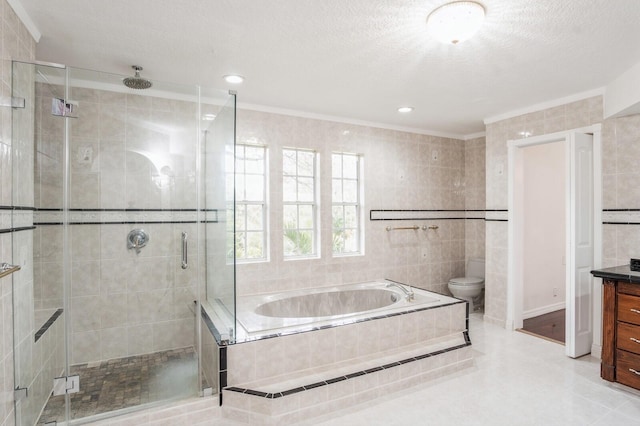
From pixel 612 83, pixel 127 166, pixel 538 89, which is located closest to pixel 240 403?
pixel 127 166

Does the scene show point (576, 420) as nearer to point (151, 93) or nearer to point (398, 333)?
point (398, 333)

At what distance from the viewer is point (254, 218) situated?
3891mm

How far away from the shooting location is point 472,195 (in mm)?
5176

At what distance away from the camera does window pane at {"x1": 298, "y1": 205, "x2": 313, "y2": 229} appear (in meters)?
4.14

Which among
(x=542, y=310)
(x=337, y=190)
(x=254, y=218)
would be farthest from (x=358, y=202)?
(x=542, y=310)

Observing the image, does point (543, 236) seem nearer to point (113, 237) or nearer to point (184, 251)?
point (184, 251)

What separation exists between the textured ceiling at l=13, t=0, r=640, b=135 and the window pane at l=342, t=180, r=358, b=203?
1168 mm

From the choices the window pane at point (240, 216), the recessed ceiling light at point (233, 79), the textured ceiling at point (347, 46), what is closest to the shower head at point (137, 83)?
the textured ceiling at point (347, 46)

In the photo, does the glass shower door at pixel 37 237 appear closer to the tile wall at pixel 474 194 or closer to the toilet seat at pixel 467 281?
the toilet seat at pixel 467 281

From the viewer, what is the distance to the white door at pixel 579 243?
10.5 ft

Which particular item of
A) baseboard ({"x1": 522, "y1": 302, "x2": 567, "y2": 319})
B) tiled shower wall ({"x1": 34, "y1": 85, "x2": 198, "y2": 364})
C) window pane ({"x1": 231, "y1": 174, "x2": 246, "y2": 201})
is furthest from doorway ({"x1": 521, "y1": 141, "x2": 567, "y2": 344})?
tiled shower wall ({"x1": 34, "y1": 85, "x2": 198, "y2": 364})

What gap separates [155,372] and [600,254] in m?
3.90

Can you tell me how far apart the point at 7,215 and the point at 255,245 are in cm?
225

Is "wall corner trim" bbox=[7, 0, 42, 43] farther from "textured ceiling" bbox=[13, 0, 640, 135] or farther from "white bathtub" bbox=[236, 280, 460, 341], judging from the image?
"white bathtub" bbox=[236, 280, 460, 341]
